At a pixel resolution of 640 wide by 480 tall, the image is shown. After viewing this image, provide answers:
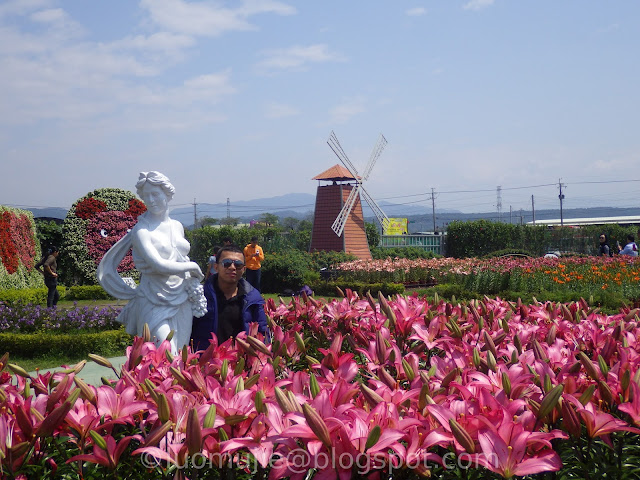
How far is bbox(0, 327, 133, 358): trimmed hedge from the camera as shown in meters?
8.62

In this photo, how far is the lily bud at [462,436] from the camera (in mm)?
1429

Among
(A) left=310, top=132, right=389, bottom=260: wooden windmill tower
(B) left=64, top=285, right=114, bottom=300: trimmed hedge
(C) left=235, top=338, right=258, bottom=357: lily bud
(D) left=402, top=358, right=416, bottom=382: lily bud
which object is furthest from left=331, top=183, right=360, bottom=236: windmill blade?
(D) left=402, top=358, right=416, bottom=382: lily bud

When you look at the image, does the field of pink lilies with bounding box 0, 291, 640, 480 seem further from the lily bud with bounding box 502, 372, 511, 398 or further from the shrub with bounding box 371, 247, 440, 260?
the shrub with bounding box 371, 247, 440, 260

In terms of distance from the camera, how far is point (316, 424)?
56.1 inches

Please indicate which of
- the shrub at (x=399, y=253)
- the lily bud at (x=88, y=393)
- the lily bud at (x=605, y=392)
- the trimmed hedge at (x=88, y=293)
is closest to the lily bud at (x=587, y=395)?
the lily bud at (x=605, y=392)

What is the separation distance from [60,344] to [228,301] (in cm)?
530

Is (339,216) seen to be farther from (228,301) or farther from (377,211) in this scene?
(228,301)

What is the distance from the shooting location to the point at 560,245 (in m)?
33.5

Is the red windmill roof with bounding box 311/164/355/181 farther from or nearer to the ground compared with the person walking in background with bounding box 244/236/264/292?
farther from the ground

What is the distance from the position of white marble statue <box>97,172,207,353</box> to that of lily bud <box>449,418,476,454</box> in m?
3.40

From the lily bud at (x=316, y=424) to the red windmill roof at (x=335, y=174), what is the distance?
2748 cm

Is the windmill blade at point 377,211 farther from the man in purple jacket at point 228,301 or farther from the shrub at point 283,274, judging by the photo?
the man in purple jacket at point 228,301

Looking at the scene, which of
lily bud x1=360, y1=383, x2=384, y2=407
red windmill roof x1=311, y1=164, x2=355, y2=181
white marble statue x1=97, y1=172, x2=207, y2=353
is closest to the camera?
lily bud x1=360, y1=383, x2=384, y2=407

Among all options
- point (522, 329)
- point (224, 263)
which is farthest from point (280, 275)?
point (522, 329)
